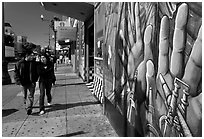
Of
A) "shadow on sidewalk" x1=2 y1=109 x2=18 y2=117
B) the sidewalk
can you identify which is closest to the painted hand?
the sidewalk

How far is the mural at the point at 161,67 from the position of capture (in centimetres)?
184

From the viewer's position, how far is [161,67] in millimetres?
2352

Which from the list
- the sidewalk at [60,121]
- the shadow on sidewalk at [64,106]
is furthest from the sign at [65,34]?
the shadow on sidewalk at [64,106]

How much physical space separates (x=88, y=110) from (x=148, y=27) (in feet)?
13.0

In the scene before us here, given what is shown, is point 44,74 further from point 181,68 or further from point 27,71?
point 181,68

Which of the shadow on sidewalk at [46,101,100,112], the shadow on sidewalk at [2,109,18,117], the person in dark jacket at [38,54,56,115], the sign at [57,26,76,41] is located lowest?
the shadow on sidewalk at [2,109,18,117]

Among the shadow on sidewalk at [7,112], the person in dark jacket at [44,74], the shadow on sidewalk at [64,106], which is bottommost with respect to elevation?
the shadow on sidewalk at [7,112]

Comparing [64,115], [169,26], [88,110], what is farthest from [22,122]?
[169,26]

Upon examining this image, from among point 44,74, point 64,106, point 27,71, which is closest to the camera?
point 27,71

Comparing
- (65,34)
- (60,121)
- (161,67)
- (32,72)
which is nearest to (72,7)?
(32,72)

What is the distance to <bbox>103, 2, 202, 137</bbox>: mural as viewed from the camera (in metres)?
1.84

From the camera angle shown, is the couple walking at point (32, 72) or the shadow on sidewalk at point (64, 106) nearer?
the couple walking at point (32, 72)

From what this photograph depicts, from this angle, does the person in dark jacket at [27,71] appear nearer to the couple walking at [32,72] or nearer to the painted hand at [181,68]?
the couple walking at [32,72]

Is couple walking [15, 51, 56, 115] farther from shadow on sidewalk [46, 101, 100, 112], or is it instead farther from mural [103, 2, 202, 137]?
mural [103, 2, 202, 137]
